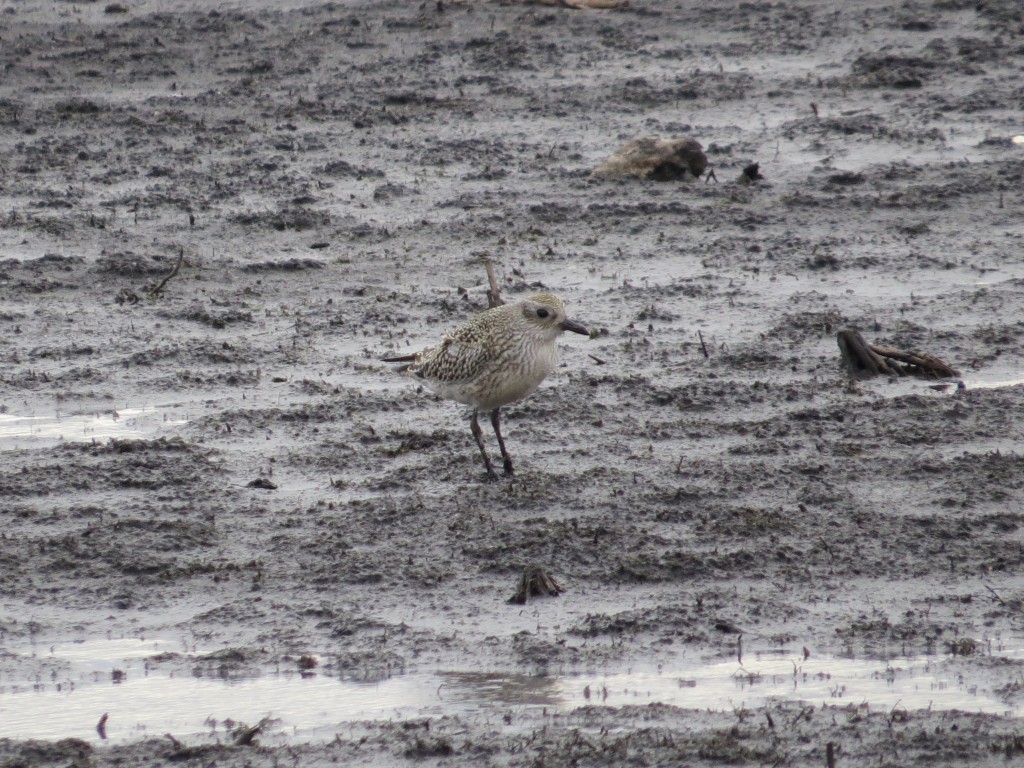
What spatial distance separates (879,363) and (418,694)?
4.44 meters

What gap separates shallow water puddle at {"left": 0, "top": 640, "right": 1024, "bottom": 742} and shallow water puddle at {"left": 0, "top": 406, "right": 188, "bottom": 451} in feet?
8.85

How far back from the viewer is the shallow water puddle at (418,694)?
5.79 metres

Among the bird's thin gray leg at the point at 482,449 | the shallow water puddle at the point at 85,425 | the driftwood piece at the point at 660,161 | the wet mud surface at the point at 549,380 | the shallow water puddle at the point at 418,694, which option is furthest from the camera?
the driftwood piece at the point at 660,161

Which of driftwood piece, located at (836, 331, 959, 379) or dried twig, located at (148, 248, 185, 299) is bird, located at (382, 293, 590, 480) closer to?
driftwood piece, located at (836, 331, 959, 379)

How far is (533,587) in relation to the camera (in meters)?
Answer: 6.76

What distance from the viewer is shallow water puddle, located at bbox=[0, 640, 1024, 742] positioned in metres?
5.79

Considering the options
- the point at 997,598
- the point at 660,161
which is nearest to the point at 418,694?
the point at 997,598

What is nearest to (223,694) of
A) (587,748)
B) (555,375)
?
(587,748)

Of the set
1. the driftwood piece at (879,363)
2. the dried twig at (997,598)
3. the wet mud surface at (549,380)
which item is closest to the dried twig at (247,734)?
the wet mud surface at (549,380)

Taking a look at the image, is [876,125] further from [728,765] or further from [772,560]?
[728,765]

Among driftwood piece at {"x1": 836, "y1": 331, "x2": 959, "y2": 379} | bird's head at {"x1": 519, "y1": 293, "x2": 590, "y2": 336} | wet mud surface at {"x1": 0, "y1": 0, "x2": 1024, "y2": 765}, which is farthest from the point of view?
driftwood piece at {"x1": 836, "y1": 331, "x2": 959, "y2": 379}

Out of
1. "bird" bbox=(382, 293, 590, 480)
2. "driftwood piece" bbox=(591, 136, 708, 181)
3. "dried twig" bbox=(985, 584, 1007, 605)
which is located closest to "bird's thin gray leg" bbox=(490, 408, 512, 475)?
"bird" bbox=(382, 293, 590, 480)

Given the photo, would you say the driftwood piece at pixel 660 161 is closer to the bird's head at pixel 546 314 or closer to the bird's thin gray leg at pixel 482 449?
the bird's head at pixel 546 314

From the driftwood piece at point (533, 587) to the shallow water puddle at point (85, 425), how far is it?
2.95m
